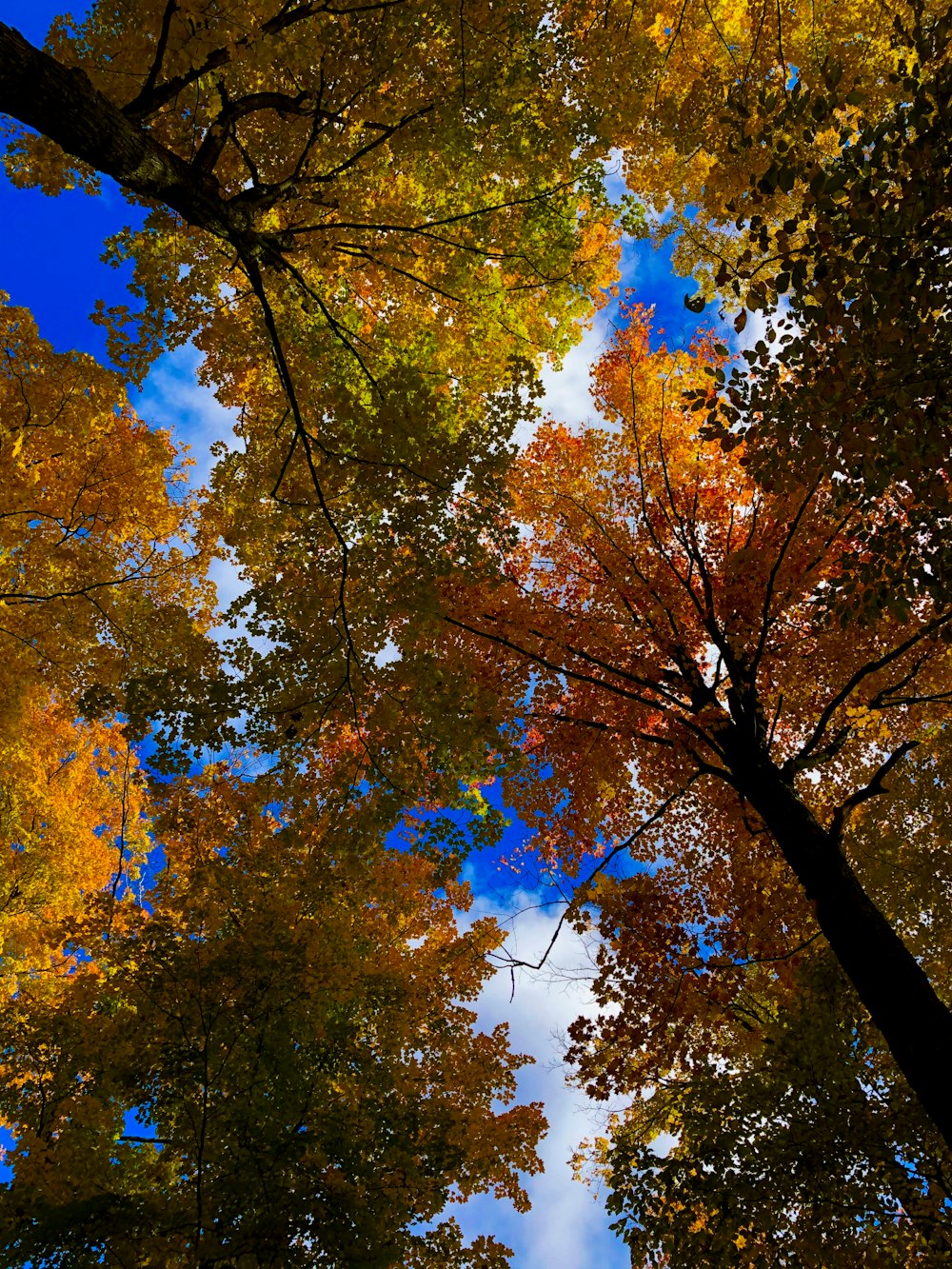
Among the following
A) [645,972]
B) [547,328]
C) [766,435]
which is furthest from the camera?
[547,328]

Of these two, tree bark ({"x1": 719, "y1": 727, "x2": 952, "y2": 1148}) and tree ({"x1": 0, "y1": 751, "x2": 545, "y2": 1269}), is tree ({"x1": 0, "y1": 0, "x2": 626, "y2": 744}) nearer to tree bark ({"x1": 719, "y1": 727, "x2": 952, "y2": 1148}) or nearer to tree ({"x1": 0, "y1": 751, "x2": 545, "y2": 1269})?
tree ({"x1": 0, "y1": 751, "x2": 545, "y2": 1269})

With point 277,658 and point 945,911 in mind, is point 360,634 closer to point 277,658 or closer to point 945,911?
point 277,658

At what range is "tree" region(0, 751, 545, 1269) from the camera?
18.7 ft

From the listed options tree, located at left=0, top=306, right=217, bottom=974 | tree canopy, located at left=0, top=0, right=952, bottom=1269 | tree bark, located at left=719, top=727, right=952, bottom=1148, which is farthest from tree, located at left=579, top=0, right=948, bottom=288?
tree, located at left=0, top=306, right=217, bottom=974

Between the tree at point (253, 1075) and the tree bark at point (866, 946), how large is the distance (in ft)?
9.45

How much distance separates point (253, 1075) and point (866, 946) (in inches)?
221

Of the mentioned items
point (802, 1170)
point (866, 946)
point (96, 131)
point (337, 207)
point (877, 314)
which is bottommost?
point (802, 1170)

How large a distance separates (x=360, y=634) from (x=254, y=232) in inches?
124

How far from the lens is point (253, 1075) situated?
655cm

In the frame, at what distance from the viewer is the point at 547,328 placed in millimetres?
9469

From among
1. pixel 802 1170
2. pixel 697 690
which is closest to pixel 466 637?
pixel 697 690

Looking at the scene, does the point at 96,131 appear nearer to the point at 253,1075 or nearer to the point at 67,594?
the point at 67,594

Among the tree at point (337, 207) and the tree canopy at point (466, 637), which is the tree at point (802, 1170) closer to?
the tree canopy at point (466, 637)

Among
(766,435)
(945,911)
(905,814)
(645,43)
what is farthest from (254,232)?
(945,911)
